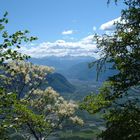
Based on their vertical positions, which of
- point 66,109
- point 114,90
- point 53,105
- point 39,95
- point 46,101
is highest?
point 114,90

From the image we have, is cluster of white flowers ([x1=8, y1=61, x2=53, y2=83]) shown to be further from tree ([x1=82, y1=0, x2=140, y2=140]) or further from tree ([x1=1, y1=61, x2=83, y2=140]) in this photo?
tree ([x1=82, y1=0, x2=140, y2=140])

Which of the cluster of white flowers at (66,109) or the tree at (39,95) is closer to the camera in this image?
the tree at (39,95)

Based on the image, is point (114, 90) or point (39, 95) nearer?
point (114, 90)

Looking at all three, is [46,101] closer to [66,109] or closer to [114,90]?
[66,109]

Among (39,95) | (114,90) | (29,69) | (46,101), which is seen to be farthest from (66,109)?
(114,90)

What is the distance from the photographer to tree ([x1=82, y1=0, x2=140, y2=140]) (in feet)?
47.9

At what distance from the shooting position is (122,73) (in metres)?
15.5

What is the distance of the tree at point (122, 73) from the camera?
14602 mm

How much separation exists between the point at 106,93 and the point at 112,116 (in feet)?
4.38

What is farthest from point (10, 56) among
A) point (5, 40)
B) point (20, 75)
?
point (20, 75)

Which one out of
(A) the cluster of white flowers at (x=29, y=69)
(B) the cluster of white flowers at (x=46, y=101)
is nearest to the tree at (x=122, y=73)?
(A) the cluster of white flowers at (x=29, y=69)

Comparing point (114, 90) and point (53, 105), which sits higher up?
point (114, 90)

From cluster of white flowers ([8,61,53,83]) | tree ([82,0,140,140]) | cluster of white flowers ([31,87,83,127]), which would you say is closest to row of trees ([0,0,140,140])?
tree ([82,0,140,140])

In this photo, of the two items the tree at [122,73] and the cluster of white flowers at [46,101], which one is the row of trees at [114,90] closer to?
the tree at [122,73]
